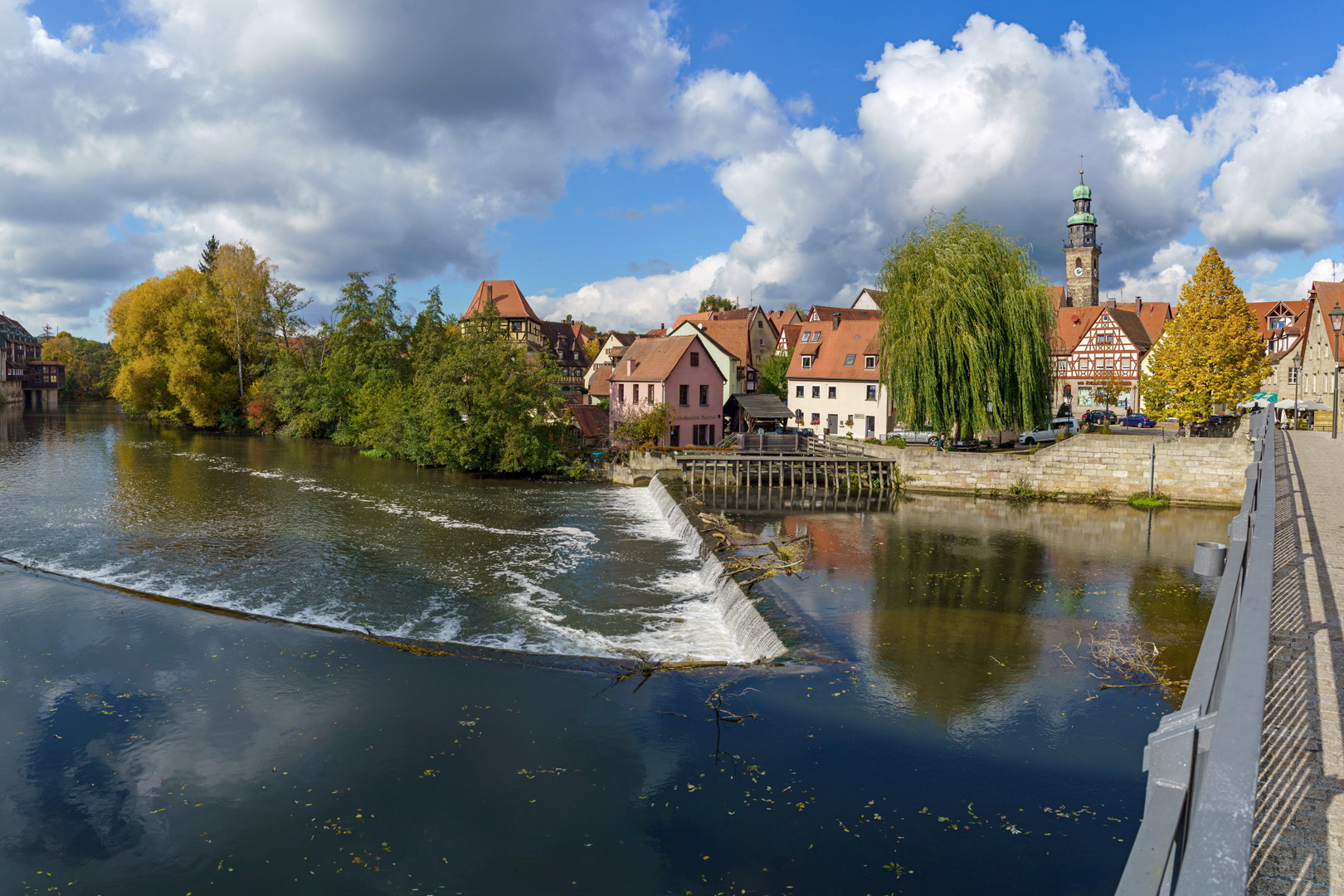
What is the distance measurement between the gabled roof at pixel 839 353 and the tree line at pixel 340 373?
1782cm

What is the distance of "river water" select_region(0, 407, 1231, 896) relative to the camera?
8.33m

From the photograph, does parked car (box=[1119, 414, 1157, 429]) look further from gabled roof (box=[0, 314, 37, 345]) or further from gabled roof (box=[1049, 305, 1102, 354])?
gabled roof (box=[0, 314, 37, 345])

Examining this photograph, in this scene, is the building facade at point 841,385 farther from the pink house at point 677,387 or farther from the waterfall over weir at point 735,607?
the waterfall over weir at point 735,607

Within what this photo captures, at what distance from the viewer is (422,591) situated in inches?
731

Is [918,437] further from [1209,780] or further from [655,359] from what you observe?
[1209,780]

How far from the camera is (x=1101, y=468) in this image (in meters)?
32.7

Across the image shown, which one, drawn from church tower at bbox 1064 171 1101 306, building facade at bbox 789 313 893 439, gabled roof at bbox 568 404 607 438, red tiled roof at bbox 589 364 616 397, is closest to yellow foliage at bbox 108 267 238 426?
red tiled roof at bbox 589 364 616 397

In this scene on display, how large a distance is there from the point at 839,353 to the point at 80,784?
47.3 m

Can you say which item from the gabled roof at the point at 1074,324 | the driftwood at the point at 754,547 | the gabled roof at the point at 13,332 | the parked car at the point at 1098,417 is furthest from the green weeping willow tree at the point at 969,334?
the gabled roof at the point at 13,332

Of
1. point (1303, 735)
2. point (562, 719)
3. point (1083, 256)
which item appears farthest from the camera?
point (1083, 256)

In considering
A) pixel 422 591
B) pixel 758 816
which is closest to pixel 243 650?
pixel 422 591

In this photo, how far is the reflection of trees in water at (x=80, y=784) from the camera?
8.77m

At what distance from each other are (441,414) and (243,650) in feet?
86.4

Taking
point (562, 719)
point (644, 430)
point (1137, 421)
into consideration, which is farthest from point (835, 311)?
point (562, 719)
